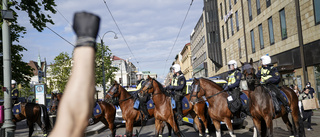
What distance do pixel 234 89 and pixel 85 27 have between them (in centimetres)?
882

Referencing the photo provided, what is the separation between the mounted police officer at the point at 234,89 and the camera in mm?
8947

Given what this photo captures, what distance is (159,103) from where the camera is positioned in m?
9.94

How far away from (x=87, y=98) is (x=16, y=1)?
49.8ft

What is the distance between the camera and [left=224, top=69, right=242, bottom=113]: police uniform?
29.3 feet

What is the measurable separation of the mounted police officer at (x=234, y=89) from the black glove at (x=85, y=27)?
847 centimetres

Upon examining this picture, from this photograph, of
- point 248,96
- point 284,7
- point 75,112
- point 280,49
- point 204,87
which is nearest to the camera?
point 75,112

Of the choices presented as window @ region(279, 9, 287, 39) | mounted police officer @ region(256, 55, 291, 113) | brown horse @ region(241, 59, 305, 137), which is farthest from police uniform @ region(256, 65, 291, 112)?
window @ region(279, 9, 287, 39)

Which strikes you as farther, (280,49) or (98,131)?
(280,49)

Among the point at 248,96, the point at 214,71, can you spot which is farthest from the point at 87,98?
the point at 214,71

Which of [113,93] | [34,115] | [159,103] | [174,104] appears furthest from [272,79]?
[34,115]

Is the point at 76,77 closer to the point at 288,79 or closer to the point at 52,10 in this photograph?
the point at 52,10

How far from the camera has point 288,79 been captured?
74.4 feet

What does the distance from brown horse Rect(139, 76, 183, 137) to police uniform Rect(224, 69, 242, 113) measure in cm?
205

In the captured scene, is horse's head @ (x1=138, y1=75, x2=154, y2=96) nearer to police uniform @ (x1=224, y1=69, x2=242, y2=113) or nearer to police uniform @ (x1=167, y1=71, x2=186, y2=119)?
police uniform @ (x1=167, y1=71, x2=186, y2=119)
